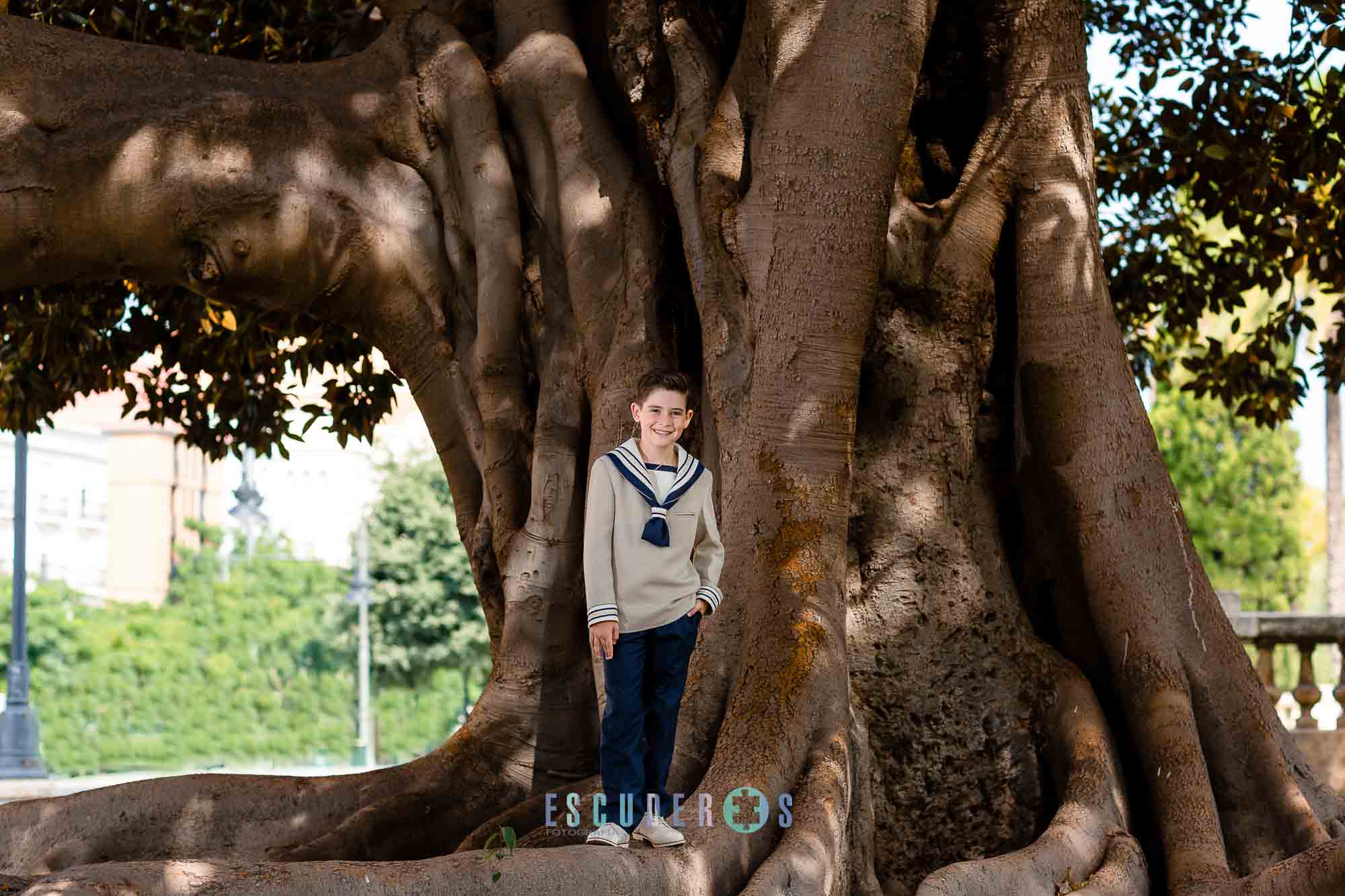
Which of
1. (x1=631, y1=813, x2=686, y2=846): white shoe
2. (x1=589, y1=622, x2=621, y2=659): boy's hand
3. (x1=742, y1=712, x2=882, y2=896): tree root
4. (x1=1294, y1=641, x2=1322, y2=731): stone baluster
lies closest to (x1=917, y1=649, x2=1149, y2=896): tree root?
(x1=742, y1=712, x2=882, y2=896): tree root

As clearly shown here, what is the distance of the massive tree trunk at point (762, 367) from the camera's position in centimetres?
525

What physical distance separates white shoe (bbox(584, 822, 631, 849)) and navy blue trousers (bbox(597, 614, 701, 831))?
4 cm

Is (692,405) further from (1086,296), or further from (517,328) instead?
(1086,296)

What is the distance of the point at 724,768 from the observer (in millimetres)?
4457

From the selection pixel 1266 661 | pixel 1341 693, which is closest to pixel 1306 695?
pixel 1341 693

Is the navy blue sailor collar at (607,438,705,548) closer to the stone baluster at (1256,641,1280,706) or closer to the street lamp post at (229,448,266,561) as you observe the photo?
the stone baluster at (1256,641,1280,706)

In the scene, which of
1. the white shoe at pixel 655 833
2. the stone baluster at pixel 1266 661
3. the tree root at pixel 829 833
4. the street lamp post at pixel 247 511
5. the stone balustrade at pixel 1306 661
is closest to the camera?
the white shoe at pixel 655 833

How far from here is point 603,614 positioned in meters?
3.75

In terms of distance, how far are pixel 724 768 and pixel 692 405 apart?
1.73 meters

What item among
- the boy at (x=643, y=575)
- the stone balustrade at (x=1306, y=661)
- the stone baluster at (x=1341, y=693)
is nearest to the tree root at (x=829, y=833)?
the boy at (x=643, y=575)

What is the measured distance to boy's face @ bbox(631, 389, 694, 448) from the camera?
3762 mm

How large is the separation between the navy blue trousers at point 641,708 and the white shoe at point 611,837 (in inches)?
1.7

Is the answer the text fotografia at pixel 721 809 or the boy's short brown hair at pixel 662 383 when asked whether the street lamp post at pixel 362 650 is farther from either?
the boy's short brown hair at pixel 662 383

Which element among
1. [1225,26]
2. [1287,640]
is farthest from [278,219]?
[1287,640]
